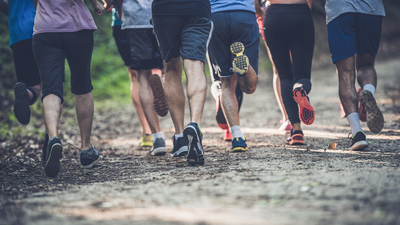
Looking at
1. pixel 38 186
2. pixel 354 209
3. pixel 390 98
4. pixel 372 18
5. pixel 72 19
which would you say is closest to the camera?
pixel 354 209

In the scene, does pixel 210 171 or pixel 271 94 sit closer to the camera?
pixel 210 171

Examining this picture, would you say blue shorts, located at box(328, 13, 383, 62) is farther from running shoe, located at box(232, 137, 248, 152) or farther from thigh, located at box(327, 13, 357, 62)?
running shoe, located at box(232, 137, 248, 152)

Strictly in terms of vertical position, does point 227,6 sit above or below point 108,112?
above

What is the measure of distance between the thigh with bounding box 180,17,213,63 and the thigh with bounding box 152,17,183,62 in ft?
0.24

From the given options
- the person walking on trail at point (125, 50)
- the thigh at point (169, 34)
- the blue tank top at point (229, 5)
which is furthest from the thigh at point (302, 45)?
the person walking on trail at point (125, 50)

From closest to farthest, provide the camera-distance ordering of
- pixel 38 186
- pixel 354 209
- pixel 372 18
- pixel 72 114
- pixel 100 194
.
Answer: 1. pixel 354 209
2. pixel 100 194
3. pixel 38 186
4. pixel 372 18
5. pixel 72 114

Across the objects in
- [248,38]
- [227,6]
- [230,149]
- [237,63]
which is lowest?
[230,149]

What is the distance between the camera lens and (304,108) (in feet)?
11.6

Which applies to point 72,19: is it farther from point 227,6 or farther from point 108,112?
point 108,112

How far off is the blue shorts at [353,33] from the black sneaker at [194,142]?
5.39 ft

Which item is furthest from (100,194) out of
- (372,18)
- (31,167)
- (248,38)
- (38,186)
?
(372,18)

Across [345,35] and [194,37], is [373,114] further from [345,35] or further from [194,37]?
[194,37]

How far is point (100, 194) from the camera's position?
2152 mm

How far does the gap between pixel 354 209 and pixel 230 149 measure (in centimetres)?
225
